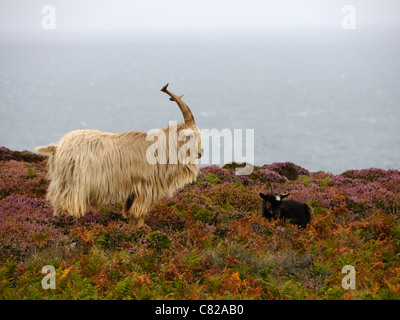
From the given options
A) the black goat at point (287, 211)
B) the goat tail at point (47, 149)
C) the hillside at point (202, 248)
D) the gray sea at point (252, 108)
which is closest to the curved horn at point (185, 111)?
the hillside at point (202, 248)

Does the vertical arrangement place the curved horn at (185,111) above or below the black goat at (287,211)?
above

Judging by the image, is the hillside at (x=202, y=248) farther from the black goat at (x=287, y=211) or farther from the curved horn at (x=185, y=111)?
the curved horn at (x=185, y=111)

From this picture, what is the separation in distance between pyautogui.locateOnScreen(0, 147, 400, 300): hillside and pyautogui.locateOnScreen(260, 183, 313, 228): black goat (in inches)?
10.8

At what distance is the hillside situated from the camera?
5707 mm

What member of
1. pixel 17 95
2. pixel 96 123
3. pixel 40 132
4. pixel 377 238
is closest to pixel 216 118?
pixel 96 123

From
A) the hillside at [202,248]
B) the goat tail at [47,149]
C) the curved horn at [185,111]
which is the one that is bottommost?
the hillside at [202,248]

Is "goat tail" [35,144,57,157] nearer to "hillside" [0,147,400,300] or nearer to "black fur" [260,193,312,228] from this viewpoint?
"hillside" [0,147,400,300]

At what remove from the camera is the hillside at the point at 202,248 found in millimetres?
5707

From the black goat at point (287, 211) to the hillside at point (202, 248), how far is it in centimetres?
28

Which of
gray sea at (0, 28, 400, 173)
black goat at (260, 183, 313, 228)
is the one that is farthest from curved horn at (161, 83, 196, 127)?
gray sea at (0, 28, 400, 173)

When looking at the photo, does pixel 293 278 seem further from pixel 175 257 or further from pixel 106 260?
pixel 106 260

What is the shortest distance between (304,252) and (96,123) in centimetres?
10675

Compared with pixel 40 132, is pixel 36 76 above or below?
above
